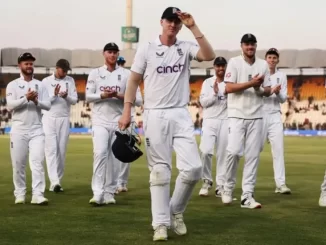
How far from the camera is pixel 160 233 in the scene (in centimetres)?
764

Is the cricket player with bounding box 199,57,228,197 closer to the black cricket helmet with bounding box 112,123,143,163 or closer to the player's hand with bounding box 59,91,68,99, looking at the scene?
the player's hand with bounding box 59,91,68,99

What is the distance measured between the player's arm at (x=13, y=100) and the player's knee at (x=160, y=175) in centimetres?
364

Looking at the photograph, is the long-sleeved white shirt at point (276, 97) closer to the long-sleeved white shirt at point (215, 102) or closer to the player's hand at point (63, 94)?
the long-sleeved white shirt at point (215, 102)

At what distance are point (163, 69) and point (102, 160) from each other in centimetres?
315

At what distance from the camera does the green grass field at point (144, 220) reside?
7789mm

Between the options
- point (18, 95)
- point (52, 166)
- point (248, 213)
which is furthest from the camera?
point (52, 166)

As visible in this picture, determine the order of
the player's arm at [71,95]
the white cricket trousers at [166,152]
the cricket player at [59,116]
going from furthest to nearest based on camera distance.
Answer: the player's arm at [71,95] → the cricket player at [59,116] → the white cricket trousers at [166,152]

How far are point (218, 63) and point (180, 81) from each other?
4.25m

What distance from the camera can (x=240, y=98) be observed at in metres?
10.5

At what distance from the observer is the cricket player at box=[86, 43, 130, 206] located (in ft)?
35.1

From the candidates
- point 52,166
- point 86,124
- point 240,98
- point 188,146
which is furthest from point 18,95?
point 86,124

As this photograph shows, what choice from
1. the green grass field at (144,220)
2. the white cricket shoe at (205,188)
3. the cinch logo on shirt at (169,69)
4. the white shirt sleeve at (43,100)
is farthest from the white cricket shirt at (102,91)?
the cinch logo on shirt at (169,69)

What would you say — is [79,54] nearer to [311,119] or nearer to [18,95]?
[311,119]

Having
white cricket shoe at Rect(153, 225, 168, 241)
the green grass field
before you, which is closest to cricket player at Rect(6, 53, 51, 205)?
the green grass field
